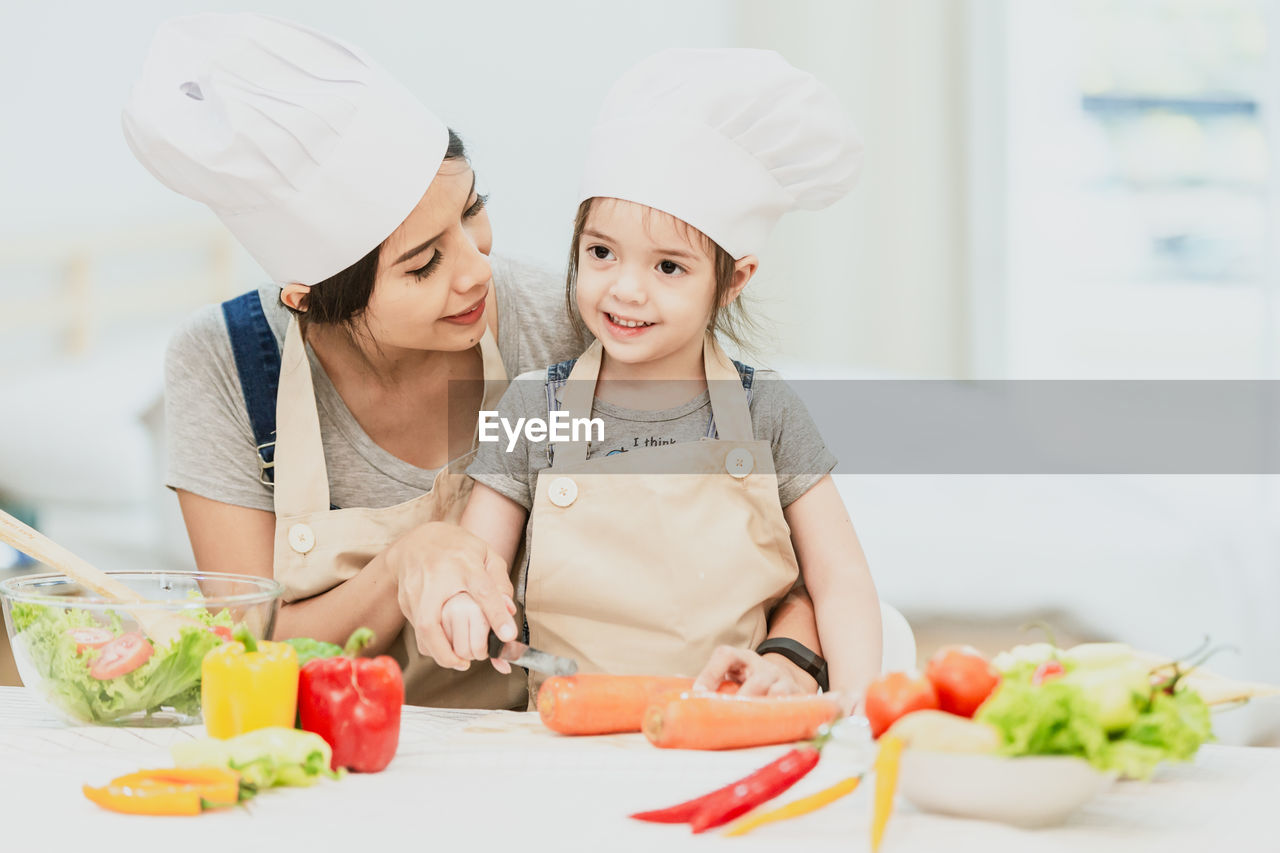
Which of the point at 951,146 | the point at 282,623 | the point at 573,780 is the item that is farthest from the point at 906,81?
the point at 573,780

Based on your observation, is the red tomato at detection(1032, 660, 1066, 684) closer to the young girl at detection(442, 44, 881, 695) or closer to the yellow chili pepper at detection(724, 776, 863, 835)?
the yellow chili pepper at detection(724, 776, 863, 835)

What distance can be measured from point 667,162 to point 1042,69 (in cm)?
288

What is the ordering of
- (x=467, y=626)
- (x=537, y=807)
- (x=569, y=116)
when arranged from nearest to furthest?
(x=537, y=807) → (x=467, y=626) → (x=569, y=116)

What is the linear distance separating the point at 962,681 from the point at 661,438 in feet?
1.94

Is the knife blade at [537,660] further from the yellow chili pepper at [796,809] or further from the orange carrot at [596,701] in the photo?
the yellow chili pepper at [796,809]

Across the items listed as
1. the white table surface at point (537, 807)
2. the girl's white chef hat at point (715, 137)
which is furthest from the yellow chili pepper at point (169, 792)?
the girl's white chef hat at point (715, 137)

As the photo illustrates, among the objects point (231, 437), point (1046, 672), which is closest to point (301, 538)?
point (231, 437)

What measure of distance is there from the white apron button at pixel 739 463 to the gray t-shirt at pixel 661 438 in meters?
0.06

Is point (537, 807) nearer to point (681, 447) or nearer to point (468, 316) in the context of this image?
point (681, 447)

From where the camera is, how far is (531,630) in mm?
1329

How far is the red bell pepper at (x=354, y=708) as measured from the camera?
0.93 meters

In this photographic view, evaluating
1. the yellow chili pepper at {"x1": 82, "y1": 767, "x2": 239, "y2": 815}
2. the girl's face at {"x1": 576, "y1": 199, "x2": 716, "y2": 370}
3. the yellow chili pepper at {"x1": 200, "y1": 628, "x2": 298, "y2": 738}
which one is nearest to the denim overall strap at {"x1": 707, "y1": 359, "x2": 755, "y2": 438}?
the girl's face at {"x1": 576, "y1": 199, "x2": 716, "y2": 370}

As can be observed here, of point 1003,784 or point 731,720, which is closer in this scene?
point 1003,784

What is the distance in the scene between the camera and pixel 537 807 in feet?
2.79
